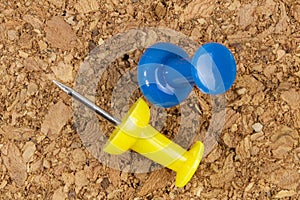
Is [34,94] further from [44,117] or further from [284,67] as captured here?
[284,67]

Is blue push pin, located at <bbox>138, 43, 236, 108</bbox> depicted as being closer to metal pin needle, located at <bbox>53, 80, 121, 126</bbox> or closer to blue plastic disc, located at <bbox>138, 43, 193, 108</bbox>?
blue plastic disc, located at <bbox>138, 43, 193, 108</bbox>

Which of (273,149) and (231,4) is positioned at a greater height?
(231,4)

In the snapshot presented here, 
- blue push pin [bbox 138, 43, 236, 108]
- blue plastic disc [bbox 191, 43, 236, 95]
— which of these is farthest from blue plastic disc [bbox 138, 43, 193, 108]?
blue plastic disc [bbox 191, 43, 236, 95]

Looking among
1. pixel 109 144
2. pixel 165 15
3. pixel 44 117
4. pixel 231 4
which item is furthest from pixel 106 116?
pixel 231 4

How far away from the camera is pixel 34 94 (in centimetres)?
120

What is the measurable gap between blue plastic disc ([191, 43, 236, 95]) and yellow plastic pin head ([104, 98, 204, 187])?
124 mm

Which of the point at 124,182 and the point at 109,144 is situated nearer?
the point at 109,144

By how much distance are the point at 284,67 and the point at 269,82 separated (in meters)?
0.05

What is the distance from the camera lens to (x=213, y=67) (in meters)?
1.01

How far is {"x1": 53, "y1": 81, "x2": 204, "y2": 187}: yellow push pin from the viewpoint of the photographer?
41.3 inches

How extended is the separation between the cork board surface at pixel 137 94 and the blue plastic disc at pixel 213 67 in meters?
0.18

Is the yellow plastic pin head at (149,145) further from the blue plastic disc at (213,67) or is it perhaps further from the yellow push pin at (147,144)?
the blue plastic disc at (213,67)

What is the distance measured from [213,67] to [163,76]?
17 centimetres

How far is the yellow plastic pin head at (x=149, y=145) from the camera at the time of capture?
3.42 feet
